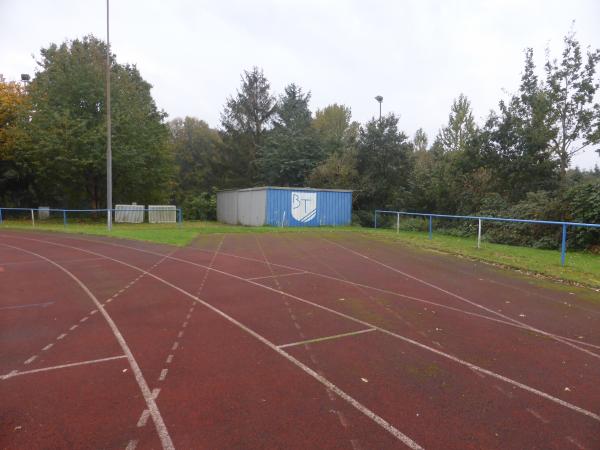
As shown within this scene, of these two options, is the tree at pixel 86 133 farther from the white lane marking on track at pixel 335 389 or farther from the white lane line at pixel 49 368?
the white lane line at pixel 49 368

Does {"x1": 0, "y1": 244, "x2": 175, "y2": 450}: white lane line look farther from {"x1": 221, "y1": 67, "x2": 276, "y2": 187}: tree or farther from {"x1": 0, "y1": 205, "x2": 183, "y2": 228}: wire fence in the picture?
{"x1": 221, "y1": 67, "x2": 276, "y2": 187}: tree

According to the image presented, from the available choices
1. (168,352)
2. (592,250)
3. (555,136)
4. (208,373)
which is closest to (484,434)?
(208,373)

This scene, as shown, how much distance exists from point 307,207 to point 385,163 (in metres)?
7.14

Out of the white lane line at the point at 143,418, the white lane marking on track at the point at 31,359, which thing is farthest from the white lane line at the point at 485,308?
the white lane marking on track at the point at 31,359

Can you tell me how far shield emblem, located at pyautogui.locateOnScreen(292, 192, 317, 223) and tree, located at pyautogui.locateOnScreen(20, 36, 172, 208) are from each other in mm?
12394

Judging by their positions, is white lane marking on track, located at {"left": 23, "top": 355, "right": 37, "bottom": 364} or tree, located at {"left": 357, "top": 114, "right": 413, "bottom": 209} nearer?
white lane marking on track, located at {"left": 23, "top": 355, "right": 37, "bottom": 364}

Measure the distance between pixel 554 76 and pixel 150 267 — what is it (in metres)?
23.6

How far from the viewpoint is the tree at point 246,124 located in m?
41.8

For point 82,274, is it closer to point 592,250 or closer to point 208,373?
point 208,373

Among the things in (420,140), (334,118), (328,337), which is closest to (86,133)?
(328,337)

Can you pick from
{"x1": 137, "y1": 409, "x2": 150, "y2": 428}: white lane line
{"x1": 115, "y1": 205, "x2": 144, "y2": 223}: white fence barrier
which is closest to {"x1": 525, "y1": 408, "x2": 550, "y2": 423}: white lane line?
{"x1": 137, "y1": 409, "x2": 150, "y2": 428}: white lane line

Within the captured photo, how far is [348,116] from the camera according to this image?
55.4m

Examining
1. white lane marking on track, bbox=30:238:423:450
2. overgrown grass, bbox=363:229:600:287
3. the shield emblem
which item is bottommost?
Answer: white lane marking on track, bbox=30:238:423:450

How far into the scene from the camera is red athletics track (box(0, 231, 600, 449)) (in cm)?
316
